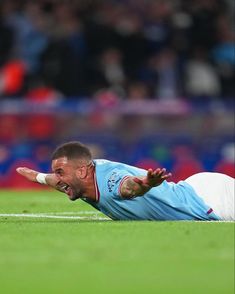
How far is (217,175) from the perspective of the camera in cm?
1091

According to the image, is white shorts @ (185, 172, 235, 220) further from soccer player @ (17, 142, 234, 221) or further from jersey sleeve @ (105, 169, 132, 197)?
jersey sleeve @ (105, 169, 132, 197)

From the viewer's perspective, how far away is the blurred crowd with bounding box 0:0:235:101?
19.1 metres

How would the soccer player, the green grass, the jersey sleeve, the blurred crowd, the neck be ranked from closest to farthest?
the green grass < the jersey sleeve < the soccer player < the neck < the blurred crowd

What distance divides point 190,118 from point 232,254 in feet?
31.7

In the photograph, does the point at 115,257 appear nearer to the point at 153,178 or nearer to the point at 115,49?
the point at 153,178

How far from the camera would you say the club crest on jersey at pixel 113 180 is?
10047 mm

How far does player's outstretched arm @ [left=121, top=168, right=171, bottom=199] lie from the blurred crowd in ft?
29.3

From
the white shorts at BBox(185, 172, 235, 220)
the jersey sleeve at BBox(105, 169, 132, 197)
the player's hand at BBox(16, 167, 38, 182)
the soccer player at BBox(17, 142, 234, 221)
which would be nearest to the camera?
the jersey sleeve at BBox(105, 169, 132, 197)

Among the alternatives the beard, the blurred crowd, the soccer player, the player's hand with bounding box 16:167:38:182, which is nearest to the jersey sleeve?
the soccer player

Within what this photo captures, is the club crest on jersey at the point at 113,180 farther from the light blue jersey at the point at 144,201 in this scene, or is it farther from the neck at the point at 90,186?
the neck at the point at 90,186

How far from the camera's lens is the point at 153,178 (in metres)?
9.38

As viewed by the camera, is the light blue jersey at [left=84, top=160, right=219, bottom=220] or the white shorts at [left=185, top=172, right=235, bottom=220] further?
the white shorts at [left=185, top=172, right=235, bottom=220]

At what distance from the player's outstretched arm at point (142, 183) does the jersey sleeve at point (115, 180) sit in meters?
0.06

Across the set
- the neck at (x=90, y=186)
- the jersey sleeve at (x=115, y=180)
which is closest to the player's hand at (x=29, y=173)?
the neck at (x=90, y=186)
